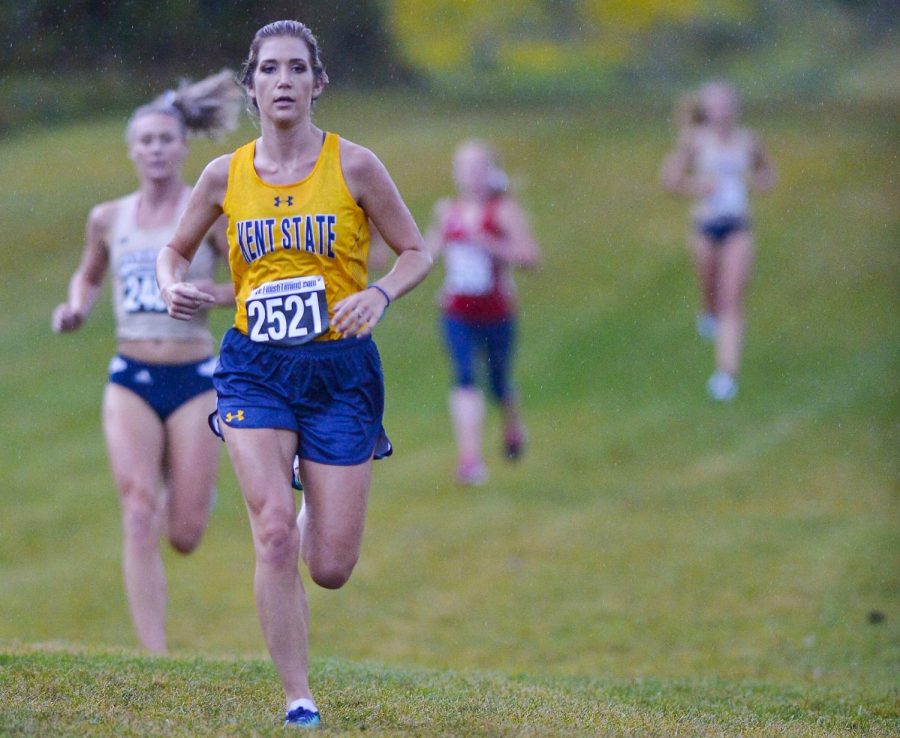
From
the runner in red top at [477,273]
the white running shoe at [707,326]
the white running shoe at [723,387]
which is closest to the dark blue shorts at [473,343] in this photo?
the runner in red top at [477,273]

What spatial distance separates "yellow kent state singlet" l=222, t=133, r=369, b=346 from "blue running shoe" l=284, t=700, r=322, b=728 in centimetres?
116

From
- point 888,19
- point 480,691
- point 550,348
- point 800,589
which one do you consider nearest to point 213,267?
point 480,691

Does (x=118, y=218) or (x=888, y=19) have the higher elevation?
(x=888, y=19)

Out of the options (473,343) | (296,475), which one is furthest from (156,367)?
(473,343)

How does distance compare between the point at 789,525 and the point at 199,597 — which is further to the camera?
the point at 789,525

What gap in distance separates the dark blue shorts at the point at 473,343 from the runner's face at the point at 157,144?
16.0ft

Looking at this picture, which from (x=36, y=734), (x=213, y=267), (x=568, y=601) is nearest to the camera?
(x=36, y=734)

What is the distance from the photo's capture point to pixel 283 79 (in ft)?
16.6

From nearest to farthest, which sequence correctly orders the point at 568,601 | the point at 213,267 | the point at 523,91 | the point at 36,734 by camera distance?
1. the point at 36,734
2. the point at 213,267
3. the point at 568,601
4. the point at 523,91

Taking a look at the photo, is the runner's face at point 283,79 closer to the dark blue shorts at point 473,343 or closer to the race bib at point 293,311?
the race bib at point 293,311

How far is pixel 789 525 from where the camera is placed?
37.8ft

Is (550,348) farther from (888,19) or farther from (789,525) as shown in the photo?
(888,19)

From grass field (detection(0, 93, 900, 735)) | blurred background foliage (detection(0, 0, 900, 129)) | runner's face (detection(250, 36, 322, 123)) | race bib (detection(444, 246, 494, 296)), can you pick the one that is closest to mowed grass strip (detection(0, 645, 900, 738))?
grass field (detection(0, 93, 900, 735))

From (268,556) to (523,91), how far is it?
1980 centimetres
